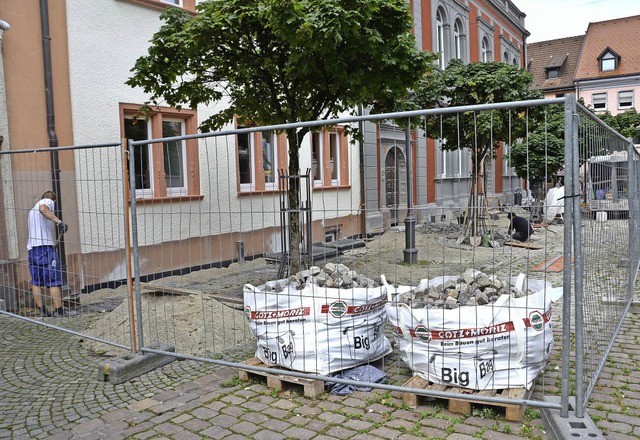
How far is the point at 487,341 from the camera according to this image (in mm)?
3893

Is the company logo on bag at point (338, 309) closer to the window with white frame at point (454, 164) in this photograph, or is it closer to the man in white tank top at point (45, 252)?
the window with white frame at point (454, 164)

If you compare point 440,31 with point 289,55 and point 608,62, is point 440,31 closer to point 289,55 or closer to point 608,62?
point 289,55

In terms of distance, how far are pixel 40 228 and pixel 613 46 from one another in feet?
176

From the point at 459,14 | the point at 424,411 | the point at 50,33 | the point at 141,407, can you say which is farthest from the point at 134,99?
the point at 459,14

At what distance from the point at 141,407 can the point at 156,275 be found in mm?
2227

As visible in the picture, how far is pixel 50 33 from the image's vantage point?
8.46m

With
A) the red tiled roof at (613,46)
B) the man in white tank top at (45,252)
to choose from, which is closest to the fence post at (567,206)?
the man in white tank top at (45,252)

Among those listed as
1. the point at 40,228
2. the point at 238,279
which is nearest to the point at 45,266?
the point at 40,228

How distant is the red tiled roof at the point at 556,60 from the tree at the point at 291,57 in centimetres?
4794

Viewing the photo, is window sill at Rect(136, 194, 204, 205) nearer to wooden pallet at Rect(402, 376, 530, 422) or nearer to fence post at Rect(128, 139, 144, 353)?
fence post at Rect(128, 139, 144, 353)

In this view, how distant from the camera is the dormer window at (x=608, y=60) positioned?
48.0m

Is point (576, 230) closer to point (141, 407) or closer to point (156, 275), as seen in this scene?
point (141, 407)

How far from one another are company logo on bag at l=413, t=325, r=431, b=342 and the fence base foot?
88 centimetres

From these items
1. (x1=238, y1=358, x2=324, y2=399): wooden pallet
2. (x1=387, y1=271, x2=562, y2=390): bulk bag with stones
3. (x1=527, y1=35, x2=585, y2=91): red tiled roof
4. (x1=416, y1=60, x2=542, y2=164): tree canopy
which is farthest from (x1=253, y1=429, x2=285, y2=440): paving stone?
(x1=527, y1=35, x2=585, y2=91): red tiled roof
